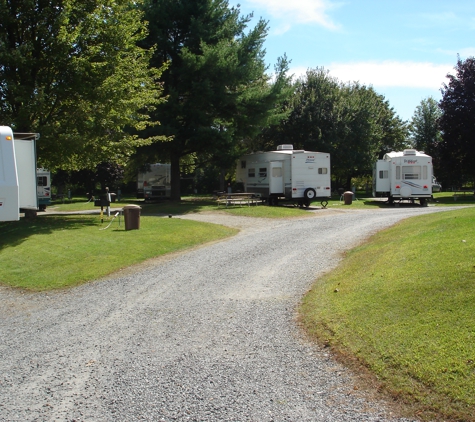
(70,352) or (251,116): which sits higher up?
(251,116)

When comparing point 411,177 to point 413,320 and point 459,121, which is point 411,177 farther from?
point 413,320

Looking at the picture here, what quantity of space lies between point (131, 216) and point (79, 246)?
299 cm

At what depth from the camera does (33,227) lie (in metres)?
17.0

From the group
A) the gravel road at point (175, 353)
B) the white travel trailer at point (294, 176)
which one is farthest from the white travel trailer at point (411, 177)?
Result: the gravel road at point (175, 353)

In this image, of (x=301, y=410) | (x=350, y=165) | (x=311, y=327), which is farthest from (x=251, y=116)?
(x=301, y=410)

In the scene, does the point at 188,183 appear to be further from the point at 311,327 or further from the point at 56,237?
the point at 311,327

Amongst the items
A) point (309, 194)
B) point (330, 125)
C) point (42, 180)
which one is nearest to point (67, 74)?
point (309, 194)

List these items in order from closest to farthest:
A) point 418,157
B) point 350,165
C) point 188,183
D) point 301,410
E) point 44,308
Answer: point 301,410 → point 44,308 → point 418,157 → point 350,165 → point 188,183

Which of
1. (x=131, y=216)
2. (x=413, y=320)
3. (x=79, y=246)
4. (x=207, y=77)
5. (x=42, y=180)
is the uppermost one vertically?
(x=207, y=77)

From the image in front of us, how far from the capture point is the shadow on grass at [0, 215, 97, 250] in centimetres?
1509

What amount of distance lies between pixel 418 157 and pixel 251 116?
9.87 m

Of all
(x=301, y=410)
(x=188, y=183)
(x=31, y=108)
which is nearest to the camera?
(x=301, y=410)

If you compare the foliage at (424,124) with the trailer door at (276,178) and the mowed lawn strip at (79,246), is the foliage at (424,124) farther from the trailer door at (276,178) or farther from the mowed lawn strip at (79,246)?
the mowed lawn strip at (79,246)

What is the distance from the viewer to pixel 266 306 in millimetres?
8148
